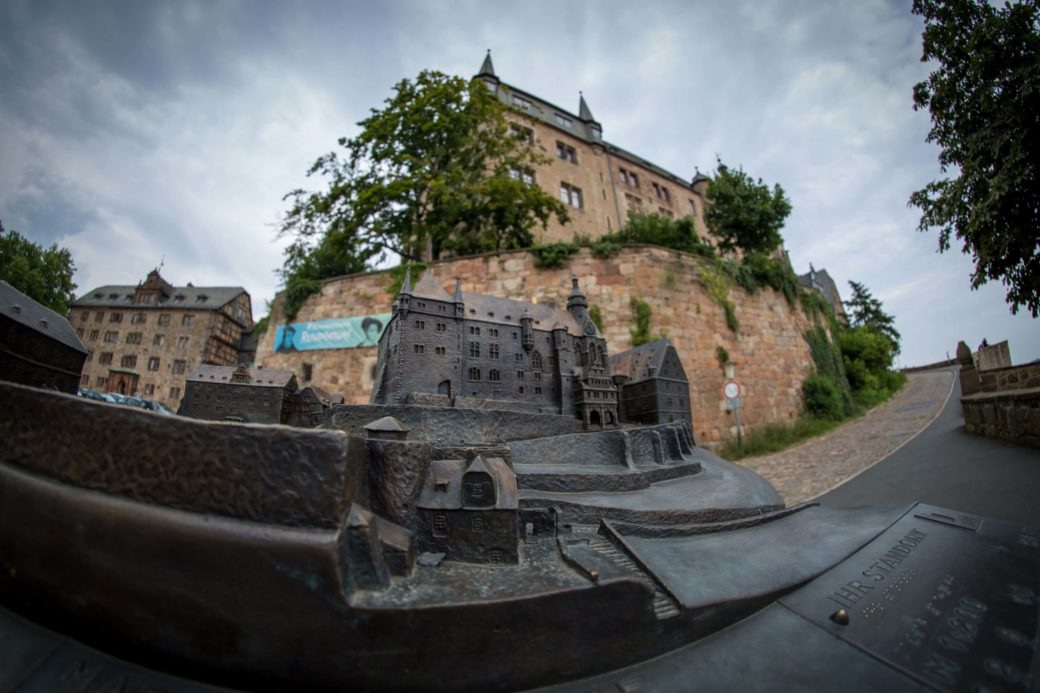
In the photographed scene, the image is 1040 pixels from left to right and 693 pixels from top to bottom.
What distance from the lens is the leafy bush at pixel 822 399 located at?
19.5 meters

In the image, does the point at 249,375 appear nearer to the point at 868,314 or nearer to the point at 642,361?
the point at 642,361

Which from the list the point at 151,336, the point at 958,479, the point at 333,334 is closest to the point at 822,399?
the point at 958,479

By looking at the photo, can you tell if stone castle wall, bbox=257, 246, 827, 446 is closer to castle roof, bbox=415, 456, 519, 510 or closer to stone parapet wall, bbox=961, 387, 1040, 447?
stone parapet wall, bbox=961, 387, 1040, 447

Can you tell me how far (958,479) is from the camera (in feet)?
25.6

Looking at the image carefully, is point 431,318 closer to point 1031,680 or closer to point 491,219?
point 1031,680

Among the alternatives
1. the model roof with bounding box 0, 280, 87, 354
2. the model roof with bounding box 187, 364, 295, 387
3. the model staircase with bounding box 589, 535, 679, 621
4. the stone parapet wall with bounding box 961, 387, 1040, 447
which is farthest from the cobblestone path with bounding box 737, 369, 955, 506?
the model roof with bounding box 187, 364, 295, 387

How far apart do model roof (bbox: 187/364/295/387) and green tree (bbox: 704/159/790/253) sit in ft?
73.1

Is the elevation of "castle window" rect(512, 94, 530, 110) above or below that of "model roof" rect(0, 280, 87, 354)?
above

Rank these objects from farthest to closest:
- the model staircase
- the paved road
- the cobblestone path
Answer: the cobblestone path < the paved road < the model staircase

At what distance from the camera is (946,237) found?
8875mm

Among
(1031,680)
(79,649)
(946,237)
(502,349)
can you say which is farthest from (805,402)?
(79,649)

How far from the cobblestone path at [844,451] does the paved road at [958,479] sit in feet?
1.92

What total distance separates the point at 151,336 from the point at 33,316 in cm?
3645

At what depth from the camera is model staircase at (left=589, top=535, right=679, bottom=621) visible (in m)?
2.77
